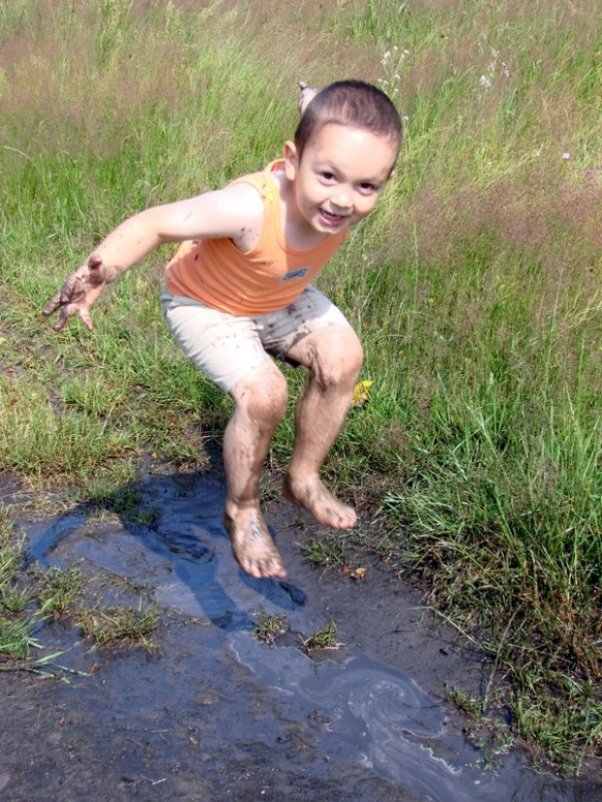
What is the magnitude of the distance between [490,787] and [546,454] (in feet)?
4.11

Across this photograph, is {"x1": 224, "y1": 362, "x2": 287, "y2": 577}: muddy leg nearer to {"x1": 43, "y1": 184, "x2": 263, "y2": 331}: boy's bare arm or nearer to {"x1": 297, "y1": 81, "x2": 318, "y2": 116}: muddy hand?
{"x1": 43, "y1": 184, "x2": 263, "y2": 331}: boy's bare arm

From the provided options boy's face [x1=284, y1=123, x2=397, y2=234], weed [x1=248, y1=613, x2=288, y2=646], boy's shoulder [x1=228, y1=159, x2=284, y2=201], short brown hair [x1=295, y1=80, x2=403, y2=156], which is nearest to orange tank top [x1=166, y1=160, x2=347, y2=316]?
boy's shoulder [x1=228, y1=159, x2=284, y2=201]

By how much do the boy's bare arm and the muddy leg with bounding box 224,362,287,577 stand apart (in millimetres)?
448

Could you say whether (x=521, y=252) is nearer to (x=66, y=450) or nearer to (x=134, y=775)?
(x=66, y=450)

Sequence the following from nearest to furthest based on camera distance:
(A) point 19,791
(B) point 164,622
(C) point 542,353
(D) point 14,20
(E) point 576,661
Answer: (A) point 19,791
(E) point 576,661
(B) point 164,622
(C) point 542,353
(D) point 14,20

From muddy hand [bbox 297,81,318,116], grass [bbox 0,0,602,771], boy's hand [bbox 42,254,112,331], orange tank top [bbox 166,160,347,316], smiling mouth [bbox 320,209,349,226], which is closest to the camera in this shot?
boy's hand [bbox 42,254,112,331]

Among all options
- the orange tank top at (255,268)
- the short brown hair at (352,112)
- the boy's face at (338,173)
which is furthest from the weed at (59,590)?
the short brown hair at (352,112)

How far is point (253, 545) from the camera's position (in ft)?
10.0

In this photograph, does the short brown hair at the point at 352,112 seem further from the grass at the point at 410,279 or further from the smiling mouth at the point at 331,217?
the grass at the point at 410,279

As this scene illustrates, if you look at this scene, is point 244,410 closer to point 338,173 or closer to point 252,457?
point 252,457

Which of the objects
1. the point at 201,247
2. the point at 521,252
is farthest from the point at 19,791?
the point at 521,252

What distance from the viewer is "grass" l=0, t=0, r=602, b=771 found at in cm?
365

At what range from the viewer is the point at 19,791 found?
288 cm

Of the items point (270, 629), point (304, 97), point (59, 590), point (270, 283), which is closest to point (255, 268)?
point (270, 283)
